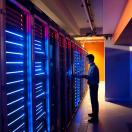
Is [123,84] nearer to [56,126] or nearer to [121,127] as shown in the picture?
[121,127]

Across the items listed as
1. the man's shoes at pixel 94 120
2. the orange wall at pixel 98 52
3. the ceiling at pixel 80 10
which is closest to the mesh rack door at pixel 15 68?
the ceiling at pixel 80 10

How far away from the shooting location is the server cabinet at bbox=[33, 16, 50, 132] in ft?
7.52

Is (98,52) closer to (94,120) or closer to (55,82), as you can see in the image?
(94,120)

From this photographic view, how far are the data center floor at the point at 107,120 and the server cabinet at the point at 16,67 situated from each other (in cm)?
255

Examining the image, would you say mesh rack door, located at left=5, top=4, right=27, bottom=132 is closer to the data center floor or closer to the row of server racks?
the row of server racks

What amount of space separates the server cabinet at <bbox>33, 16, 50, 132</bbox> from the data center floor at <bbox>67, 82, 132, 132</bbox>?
1.78 meters

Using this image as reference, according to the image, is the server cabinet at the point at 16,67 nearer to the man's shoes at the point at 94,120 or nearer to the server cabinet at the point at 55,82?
the server cabinet at the point at 55,82

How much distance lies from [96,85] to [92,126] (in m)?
0.95

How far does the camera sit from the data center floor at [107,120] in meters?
4.41

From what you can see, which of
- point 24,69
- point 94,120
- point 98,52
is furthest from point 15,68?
point 98,52

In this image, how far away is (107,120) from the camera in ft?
16.6

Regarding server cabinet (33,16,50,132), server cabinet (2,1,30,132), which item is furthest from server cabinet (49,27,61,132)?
server cabinet (2,1,30,132)

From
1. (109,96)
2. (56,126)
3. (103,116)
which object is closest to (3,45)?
(56,126)

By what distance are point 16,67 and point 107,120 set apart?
384 centimetres
